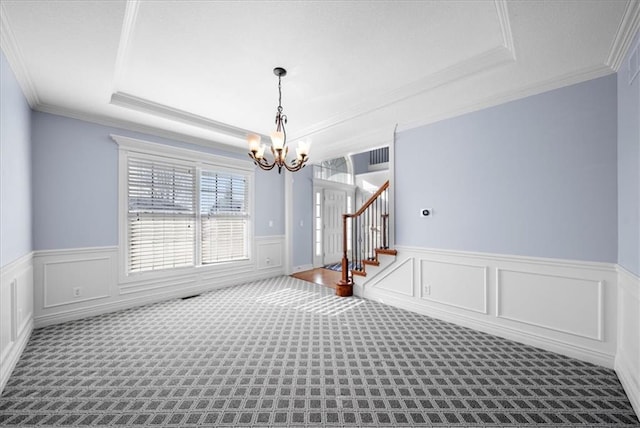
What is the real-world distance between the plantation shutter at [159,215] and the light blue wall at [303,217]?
88.9 inches

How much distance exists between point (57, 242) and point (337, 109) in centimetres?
397

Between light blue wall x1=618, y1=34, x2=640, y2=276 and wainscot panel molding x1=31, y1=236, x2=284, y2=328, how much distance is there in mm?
5157

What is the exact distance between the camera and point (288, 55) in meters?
2.42

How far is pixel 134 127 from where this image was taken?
12.5 feet

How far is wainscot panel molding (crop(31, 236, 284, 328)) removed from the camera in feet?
10.3

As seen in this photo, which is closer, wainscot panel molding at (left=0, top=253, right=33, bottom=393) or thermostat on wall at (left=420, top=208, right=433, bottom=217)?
wainscot panel molding at (left=0, top=253, right=33, bottom=393)

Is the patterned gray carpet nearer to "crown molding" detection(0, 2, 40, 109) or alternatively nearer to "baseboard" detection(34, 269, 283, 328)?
"baseboard" detection(34, 269, 283, 328)

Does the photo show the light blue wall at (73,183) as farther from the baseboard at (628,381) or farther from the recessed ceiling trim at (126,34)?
the baseboard at (628,381)

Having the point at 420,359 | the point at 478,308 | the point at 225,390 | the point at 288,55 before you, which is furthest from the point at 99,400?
the point at 478,308

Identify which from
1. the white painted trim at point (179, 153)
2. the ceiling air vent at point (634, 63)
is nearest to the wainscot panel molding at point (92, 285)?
the white painted trim at point (179, 153)

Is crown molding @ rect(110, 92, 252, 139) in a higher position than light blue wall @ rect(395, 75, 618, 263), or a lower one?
higher

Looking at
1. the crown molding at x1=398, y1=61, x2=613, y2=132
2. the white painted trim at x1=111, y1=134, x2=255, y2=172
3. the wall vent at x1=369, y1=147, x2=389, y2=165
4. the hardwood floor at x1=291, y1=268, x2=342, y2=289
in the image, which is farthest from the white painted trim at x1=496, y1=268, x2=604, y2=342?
the wall vent at x1=369, y1=147, x2=389, y2=165

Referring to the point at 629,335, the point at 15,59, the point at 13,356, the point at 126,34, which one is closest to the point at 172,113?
the point at 15,59

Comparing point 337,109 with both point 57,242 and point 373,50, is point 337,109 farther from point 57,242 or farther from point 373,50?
point 57,242
